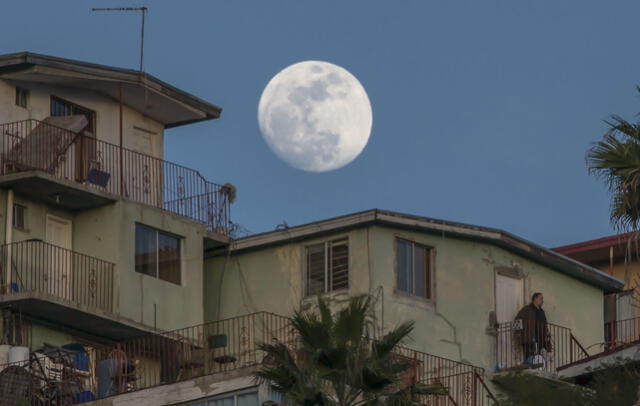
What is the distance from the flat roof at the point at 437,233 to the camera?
55.8 metres

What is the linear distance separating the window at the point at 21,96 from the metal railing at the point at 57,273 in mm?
3771

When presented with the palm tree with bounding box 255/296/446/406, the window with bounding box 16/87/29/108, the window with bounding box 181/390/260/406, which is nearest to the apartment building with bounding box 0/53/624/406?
the window with bounding box 16/87/29/108

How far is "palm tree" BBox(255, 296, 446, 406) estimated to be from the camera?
43.8 metres

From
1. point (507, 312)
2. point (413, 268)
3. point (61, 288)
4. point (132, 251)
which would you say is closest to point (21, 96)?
point (132, 251)

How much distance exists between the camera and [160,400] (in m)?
50.7

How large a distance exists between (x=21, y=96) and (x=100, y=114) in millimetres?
2825

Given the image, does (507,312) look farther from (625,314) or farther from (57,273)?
(57,273)

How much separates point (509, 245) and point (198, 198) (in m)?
8.18

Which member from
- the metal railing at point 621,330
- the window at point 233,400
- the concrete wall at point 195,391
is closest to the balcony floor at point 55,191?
the concrete wall at point 195,391

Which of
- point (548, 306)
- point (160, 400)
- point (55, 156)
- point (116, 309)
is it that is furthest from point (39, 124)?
point (548, 306)

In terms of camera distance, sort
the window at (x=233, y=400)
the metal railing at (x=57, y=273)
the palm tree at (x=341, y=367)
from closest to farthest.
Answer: the palm tree at (x=341, y=367) → the window at (x=233, y=400) → the metal railing at (x=57, y=273)

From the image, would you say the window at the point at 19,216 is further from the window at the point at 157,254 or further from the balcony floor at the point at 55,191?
the window at the point at 157,254

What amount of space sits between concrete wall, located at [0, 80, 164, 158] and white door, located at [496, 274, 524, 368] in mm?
10156

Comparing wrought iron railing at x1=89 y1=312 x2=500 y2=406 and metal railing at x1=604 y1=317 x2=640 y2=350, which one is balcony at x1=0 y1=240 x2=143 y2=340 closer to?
wrought iron railing at x1=89 y1=312 x2=500 y2=406
